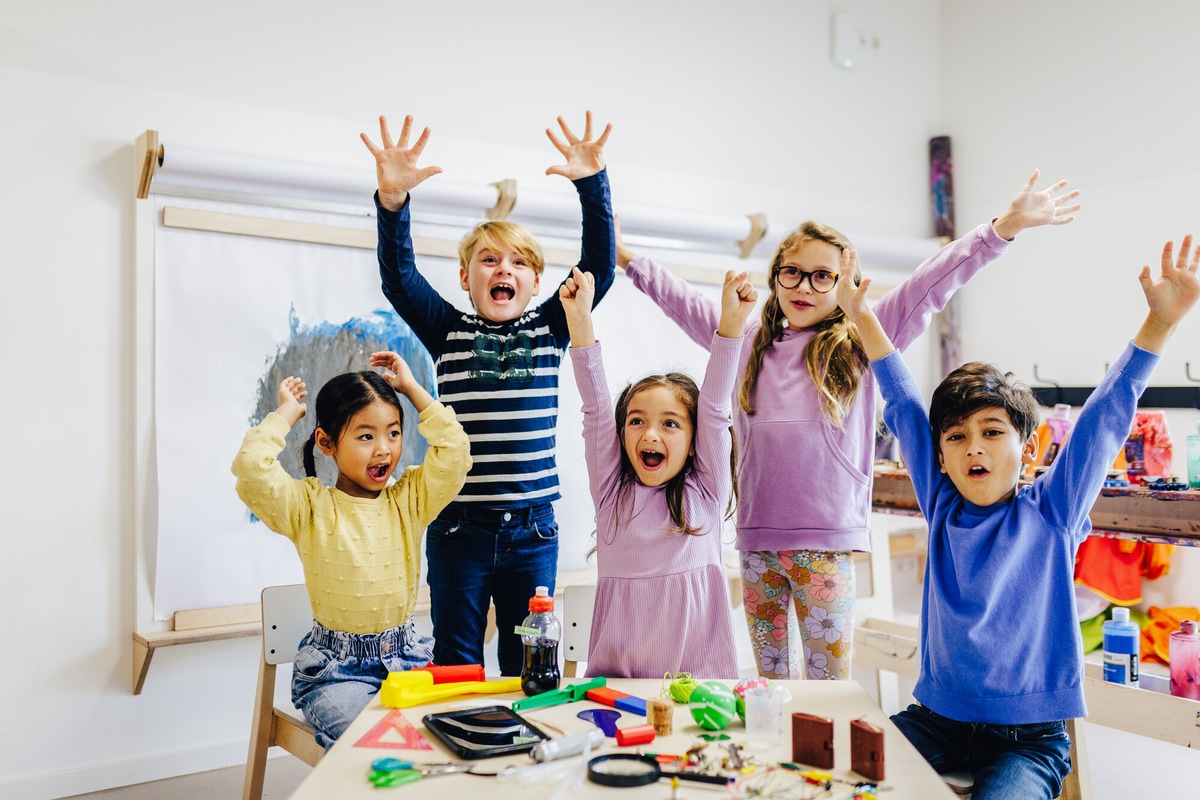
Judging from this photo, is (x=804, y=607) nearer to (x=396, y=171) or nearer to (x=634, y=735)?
(x=634, y=735)

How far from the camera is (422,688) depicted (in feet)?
4.68

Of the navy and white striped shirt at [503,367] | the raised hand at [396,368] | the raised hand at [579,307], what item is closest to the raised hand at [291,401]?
the raised hand at [396,368]

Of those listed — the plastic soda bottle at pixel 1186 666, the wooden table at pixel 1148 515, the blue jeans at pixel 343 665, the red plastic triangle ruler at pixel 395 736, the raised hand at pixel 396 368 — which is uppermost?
the raised hand at pixel 396 368

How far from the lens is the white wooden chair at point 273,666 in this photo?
1945 millimetres

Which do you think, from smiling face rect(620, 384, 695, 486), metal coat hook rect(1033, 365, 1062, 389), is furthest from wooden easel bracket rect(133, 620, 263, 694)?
metal coat hook rect(1033, 365, 1062, 389)

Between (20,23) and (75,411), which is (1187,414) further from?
(20,23)

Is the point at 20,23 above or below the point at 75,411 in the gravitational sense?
above

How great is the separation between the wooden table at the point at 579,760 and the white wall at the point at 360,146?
150 cm

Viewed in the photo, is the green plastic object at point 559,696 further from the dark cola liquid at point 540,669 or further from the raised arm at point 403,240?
the raised arm at point 403,240

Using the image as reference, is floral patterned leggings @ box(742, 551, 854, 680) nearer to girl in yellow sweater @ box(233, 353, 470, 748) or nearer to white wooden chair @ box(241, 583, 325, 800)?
girl in yellow sweater @ box(233, 353, 470, 748)

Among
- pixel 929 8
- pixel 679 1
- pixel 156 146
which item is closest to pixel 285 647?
pixel 156 146

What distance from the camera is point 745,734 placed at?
1.30m

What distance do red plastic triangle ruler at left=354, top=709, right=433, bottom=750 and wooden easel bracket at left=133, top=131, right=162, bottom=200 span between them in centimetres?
174

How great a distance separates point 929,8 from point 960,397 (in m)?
3.15
